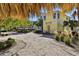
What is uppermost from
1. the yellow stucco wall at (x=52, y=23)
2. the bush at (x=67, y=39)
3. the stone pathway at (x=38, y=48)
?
the yellow stucco wall at (x=52, y=23)

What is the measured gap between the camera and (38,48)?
7.58ft

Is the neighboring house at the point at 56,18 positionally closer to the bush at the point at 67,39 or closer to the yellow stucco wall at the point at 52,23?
the yellow stucco wall at the point at 52,23

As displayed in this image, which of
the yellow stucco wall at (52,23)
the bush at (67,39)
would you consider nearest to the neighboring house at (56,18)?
the yellow stucco wall at (52,23)

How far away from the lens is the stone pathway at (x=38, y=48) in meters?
2.30

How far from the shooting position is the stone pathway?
2.30m

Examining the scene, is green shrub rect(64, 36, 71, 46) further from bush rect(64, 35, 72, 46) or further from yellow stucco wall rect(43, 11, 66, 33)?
yellow stucco wall rect(43, 11, 66, 33)

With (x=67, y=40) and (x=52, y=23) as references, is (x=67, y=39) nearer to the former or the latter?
(x=67, y=40)

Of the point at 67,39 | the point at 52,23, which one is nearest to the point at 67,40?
the point at 67,39

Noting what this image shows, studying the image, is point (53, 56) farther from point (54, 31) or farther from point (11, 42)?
point (11, 42)

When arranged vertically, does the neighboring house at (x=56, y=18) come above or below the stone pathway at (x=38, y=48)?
above

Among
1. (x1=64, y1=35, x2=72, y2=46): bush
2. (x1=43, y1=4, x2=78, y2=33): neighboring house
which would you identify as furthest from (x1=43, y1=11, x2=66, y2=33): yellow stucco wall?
(x1=64, y1=35, x2=72, y2=46): bush

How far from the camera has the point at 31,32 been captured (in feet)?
7.70

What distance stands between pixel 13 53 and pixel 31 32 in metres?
0.30

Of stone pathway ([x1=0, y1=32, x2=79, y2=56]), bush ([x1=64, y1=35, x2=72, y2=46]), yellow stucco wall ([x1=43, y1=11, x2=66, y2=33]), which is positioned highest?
yellow stucco wall ([x1=43, y1=11, x2=66, y2=33])
